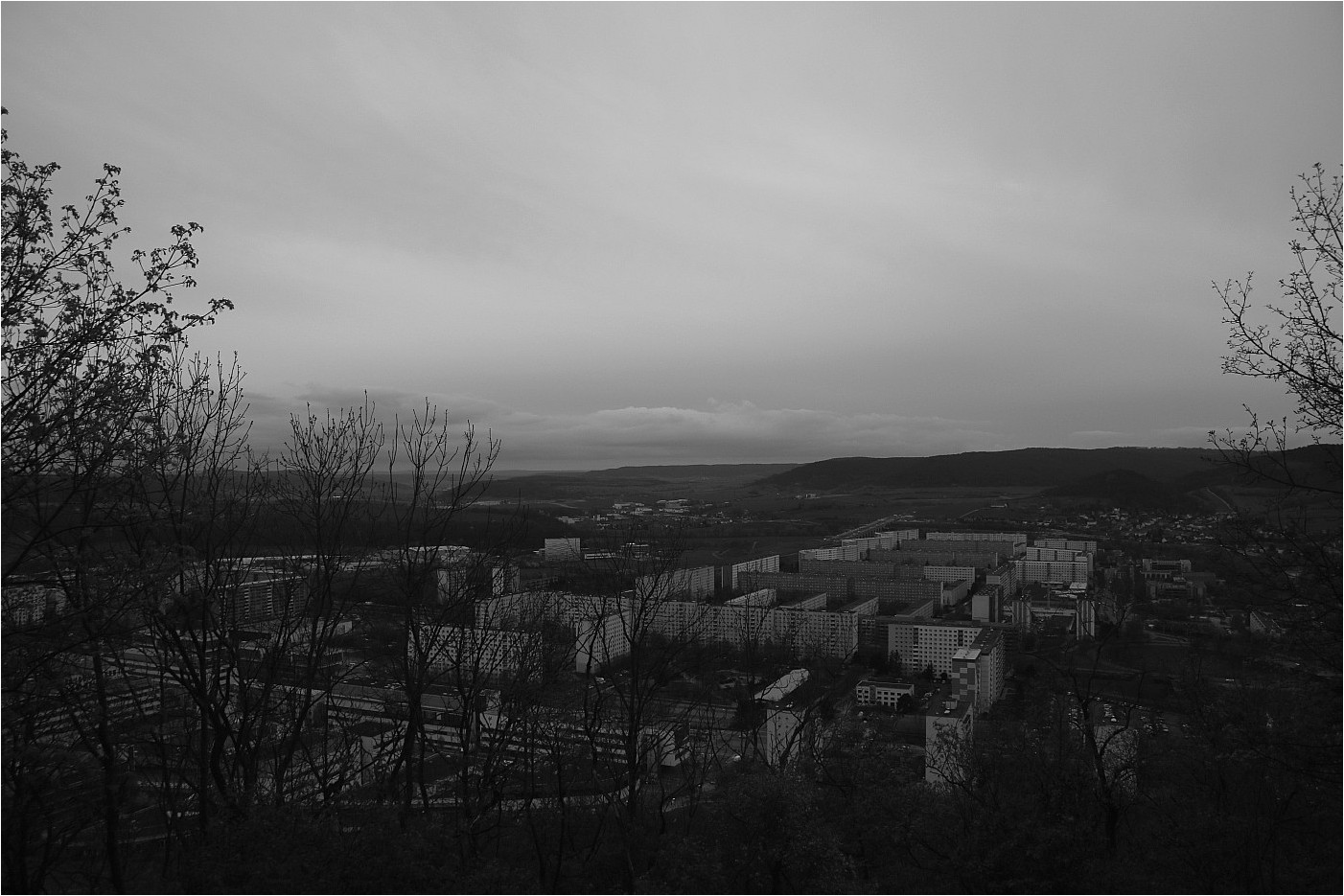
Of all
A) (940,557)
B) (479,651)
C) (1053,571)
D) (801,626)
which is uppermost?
(479,651)

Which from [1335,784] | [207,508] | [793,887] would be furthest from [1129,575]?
[207,508]

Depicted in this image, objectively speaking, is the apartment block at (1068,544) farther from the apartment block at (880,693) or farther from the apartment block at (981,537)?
the apartment block at (880,693)

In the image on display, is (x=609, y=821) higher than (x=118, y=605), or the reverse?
(x=118, y=605)

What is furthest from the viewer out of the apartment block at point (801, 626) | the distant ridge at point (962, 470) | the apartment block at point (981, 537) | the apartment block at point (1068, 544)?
the distant ridge at point (962, 470)

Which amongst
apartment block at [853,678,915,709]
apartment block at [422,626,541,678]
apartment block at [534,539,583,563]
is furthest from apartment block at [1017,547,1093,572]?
apartment block at [422,626,541,678]

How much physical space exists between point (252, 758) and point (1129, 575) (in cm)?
2301

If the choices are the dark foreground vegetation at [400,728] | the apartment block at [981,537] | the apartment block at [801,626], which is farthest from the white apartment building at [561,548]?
the apartment block at [981,537]

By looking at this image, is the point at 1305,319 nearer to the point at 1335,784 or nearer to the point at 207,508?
the point at 1335,784

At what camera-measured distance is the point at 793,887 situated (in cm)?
582

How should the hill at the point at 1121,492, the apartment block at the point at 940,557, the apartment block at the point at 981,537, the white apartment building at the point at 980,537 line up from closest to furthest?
the hill at the point at 1121,492, the apartment block at the point at 940,557, the apartment block at the point at 981,537, the white apartment building at the point at 980,537

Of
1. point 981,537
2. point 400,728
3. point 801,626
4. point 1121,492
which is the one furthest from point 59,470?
point 1121,492

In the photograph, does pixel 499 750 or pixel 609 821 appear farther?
pixel 609 821

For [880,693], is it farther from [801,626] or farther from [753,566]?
[753,566]

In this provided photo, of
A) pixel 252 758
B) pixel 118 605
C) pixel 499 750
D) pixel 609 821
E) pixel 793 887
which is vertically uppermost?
pixel 118 605
